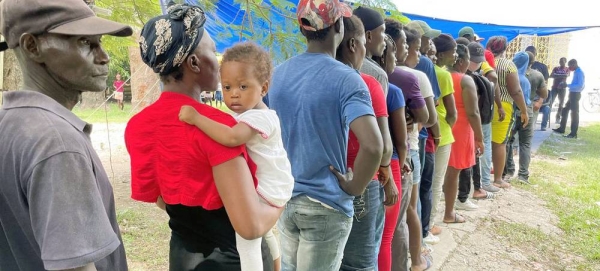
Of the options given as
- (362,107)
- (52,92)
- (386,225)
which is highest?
(52,92)

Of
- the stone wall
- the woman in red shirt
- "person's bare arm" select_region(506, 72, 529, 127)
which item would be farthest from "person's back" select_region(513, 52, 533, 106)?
the woman in red shirt

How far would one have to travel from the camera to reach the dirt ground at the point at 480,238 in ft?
12.5

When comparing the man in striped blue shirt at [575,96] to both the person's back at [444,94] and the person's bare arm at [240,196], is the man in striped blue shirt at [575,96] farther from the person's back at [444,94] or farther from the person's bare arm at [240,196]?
the person's bare arm at [240,196]

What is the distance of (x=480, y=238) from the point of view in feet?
14.5

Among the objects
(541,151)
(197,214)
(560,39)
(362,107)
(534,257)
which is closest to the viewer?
(197,214)

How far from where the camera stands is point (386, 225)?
2.63m

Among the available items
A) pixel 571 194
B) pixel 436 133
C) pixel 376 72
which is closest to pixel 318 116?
pixel 376 72

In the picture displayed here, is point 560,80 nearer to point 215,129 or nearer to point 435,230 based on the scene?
point 435,230

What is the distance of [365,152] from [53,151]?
129cm

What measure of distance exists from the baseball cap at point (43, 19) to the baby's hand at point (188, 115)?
0.93ft

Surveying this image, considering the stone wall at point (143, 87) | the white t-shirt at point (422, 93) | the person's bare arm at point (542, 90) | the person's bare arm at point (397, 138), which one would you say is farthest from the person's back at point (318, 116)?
the person's bare arm at point (542, 90)

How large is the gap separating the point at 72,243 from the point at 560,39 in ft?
70.9

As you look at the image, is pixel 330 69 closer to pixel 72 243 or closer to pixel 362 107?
pixel 362 107

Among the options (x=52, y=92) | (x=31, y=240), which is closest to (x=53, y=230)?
(x=31, y=240)
